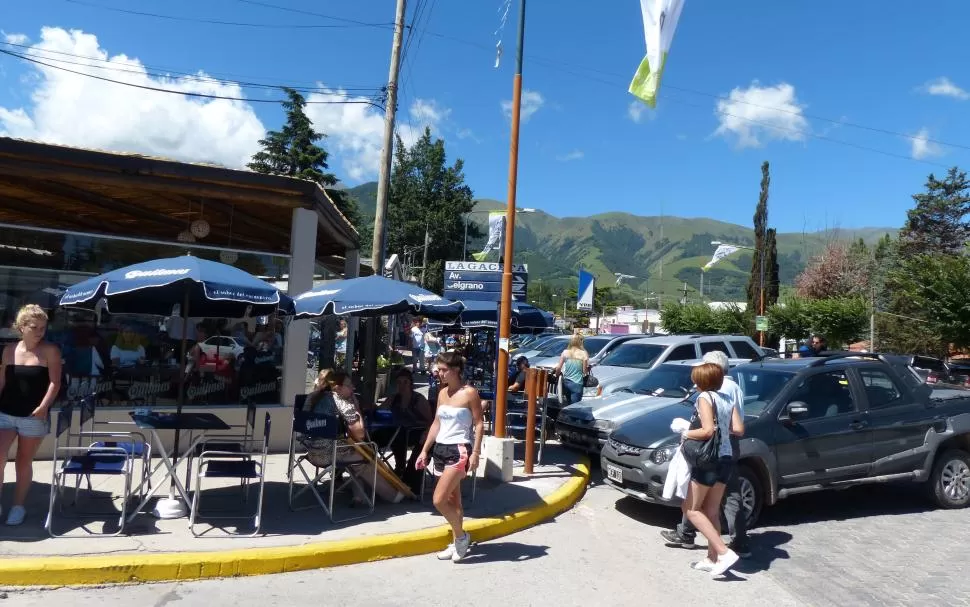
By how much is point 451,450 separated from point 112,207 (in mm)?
7858

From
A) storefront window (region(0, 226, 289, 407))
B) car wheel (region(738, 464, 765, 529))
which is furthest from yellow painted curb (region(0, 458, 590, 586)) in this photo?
storefront window (region(0, 226, 289, 407))

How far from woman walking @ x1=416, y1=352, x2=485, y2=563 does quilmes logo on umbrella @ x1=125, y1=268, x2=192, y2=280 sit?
2.42 meters

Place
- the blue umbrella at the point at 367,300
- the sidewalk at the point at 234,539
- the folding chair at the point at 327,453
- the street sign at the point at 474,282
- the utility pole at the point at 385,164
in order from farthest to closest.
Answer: the utility pole at the point at 385,164 → the street sign at the point at 474,282 → the blue umbrella at the point at 367,300 → the folding chair at the point at 327,453 → the sidewalk at the point at 234,539

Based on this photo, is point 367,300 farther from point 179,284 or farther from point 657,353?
point 657,353

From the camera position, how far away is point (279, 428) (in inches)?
365

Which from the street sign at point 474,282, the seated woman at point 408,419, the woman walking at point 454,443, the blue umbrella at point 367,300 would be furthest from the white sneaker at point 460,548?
the street sign at point 474,282

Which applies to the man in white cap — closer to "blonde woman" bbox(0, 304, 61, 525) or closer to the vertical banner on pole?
"blonde woman" bbox(0, 304, 61, 525)

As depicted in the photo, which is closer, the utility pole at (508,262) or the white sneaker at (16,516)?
the white sneaker at (16,516)

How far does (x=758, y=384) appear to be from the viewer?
7.46 m

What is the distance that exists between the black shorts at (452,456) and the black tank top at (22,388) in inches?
135

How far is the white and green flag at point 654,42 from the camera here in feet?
27.5

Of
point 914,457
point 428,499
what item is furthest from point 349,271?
point 914,457

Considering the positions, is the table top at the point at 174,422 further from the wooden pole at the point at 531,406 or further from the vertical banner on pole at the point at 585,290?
the vertical banner on pole at the point at 585,290

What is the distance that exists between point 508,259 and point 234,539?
440 centimetres
